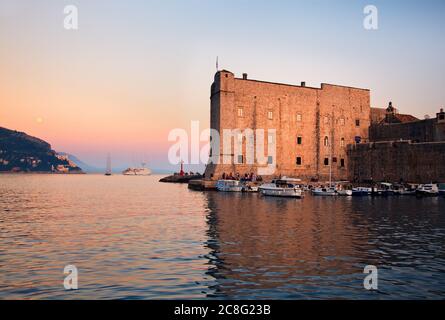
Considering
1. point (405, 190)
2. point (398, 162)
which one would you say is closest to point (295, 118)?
point (398, 162)

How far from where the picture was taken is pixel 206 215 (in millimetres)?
23484

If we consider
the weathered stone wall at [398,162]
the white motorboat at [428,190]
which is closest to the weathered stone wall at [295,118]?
the weathered stone wall at [398,162]

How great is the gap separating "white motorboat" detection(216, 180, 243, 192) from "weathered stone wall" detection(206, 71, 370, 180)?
223cm

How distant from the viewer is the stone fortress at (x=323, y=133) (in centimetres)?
4759

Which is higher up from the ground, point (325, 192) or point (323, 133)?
point (323, 133)

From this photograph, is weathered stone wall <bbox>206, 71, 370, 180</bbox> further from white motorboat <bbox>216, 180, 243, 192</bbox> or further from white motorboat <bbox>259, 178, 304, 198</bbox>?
white motorboat <bbox>259, 178, 304, 198</bbox>

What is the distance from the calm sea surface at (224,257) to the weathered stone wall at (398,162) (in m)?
26.0

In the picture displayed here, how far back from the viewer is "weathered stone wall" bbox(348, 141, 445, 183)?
44.7 meters

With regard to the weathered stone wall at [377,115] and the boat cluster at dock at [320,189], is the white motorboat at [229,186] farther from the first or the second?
the weathered stone wall at [377,115]

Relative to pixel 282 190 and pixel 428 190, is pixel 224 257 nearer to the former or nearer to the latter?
pixel 282 190

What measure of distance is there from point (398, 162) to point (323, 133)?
34.9 feet

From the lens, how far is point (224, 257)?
12.1 metres

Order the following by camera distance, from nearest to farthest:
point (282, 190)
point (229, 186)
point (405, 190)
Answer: point (282, 190), point (405, 190), point (229, 186)
